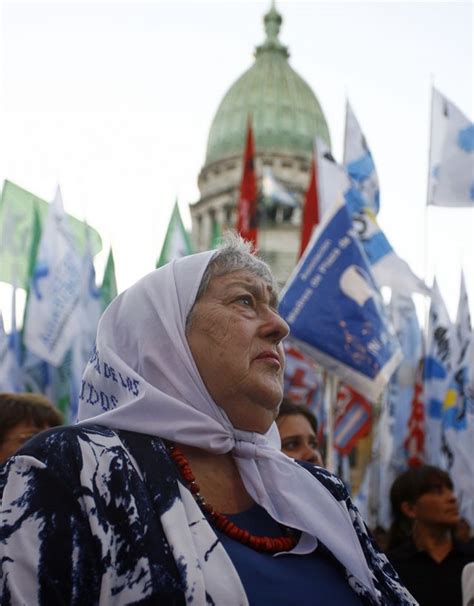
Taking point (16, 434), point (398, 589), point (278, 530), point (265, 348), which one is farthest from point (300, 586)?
point (16, 434)

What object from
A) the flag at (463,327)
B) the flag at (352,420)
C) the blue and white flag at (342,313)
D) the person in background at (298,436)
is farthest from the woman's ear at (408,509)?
the flag at (463,327)

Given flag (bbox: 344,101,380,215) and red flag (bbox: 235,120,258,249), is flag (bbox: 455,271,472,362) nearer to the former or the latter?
flag (bbox: 344,101,380,215)

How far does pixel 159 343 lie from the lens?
7.54ft

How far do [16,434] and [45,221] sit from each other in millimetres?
8798

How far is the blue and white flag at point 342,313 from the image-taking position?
778 cm

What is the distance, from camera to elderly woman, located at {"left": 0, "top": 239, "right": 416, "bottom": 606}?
190 centimetres

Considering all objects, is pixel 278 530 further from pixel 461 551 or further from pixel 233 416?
pixel 461 551

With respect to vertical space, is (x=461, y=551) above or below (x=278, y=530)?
below

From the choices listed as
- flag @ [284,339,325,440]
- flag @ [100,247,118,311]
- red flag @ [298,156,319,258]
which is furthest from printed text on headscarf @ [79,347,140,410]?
flag @ [100,247,118,311]

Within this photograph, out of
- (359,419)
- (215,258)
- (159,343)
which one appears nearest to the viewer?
(159,343)

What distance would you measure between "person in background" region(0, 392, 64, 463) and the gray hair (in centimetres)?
159

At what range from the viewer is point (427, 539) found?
14.8ft

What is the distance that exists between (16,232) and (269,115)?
41.8 meters

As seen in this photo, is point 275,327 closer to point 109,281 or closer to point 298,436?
point 298,436
